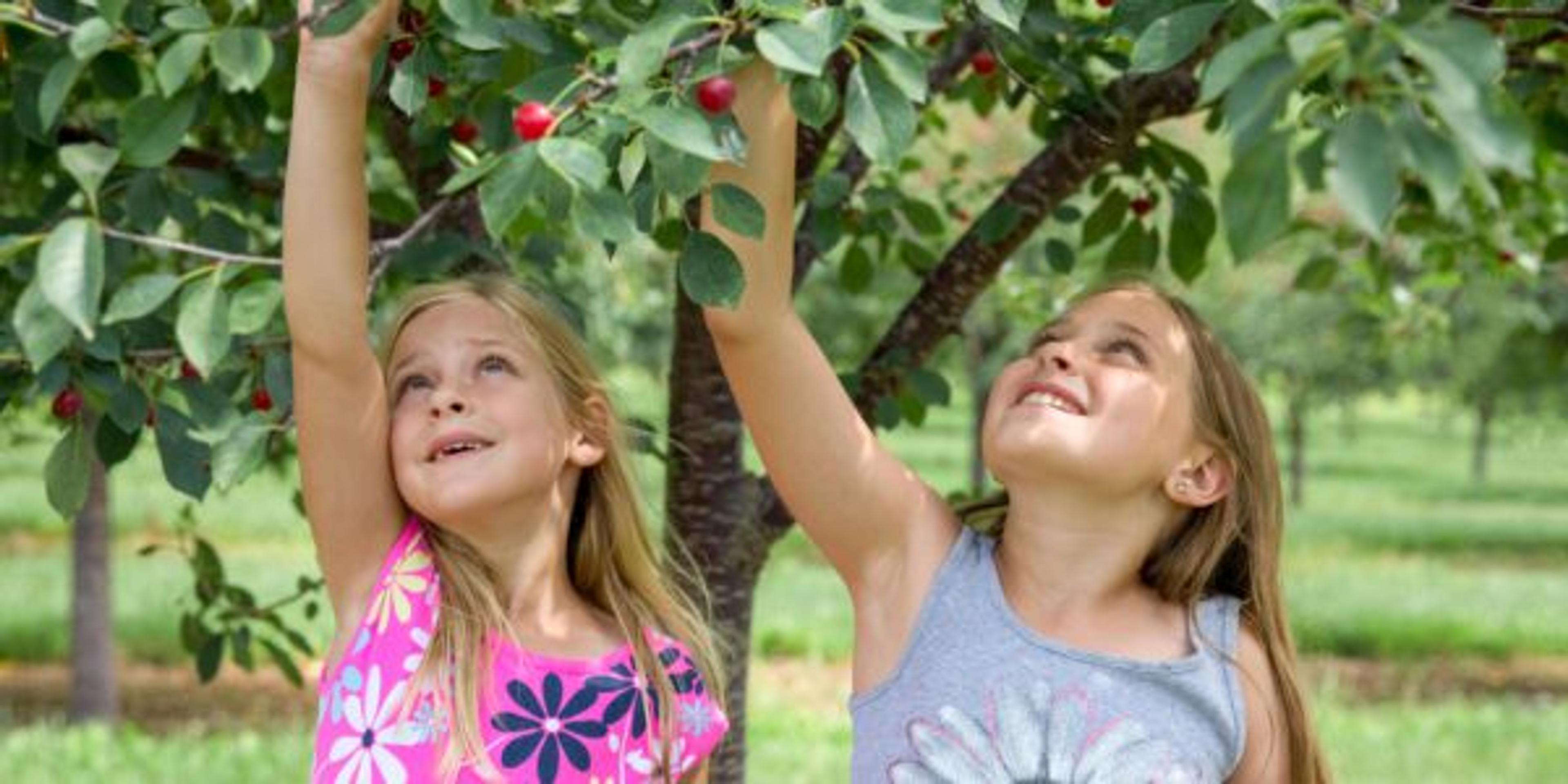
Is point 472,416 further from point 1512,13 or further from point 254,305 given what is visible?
point 1512,13

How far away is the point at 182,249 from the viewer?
1.77 metres

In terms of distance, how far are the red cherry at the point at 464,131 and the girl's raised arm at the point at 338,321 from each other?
747 millimetres

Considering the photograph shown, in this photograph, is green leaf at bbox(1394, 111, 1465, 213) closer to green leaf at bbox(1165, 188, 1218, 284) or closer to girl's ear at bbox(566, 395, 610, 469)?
girl's ear at bbox(566, 395, 610, 469)

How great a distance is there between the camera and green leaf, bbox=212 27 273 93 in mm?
1499

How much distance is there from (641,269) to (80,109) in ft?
34.8

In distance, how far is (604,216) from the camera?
1.49 meters

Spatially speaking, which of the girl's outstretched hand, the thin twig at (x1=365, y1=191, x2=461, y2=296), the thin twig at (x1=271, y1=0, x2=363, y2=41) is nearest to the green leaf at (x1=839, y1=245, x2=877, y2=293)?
the thin twig at (x1=365, y1=191, x2=461, y2=296)

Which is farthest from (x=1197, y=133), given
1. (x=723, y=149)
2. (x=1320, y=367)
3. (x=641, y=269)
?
(x=1320, y=367)

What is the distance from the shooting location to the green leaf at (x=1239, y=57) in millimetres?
1158

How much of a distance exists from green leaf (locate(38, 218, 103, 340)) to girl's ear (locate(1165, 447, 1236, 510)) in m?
1.19

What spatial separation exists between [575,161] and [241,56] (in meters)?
0.29

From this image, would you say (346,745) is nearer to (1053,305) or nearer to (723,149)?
(723,149)

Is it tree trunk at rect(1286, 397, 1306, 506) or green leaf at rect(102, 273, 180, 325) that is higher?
green leaf at rect(102, 273, 180, 325)

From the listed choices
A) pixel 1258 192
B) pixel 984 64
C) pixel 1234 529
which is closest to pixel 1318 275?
pixel 984 64
